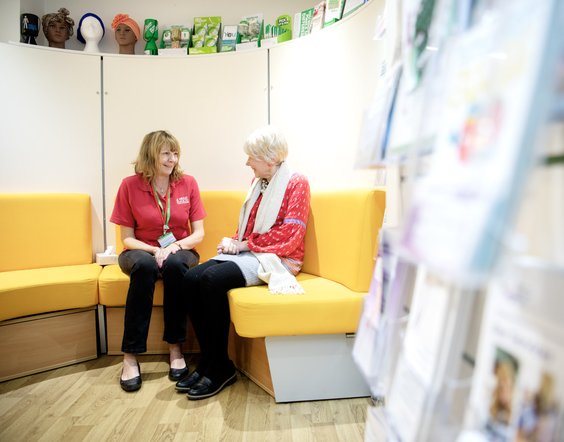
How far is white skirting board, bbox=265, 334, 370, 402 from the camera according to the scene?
1872 mm

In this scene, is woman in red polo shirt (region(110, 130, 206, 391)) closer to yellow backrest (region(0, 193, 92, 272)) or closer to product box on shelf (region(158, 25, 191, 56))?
yellow backrest (region(0, 193, 92, 272))

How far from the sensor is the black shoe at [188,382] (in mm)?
1979

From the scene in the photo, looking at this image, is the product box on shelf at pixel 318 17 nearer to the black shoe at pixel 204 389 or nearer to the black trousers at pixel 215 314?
the black trousers at pixel 215 314

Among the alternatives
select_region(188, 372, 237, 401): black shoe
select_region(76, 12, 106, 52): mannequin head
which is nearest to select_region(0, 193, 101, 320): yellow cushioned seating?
select_region(188, 372, 237, 401): black shoe

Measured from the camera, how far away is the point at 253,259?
2117 millimetres

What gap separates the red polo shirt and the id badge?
7 cm

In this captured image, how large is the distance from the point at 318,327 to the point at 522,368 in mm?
1344

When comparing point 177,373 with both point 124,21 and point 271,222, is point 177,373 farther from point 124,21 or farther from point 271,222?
point 124,21

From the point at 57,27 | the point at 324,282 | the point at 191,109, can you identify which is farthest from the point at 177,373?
the point at 57,27

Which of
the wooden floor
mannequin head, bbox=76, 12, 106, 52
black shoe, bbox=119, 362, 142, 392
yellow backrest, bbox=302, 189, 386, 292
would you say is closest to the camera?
the wooden floor

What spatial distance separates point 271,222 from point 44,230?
1569 mm

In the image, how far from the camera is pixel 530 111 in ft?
1.34

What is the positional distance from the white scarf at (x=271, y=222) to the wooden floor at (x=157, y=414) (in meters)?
0.53

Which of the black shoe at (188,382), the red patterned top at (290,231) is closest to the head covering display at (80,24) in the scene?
the red patterned top at (290,231)
